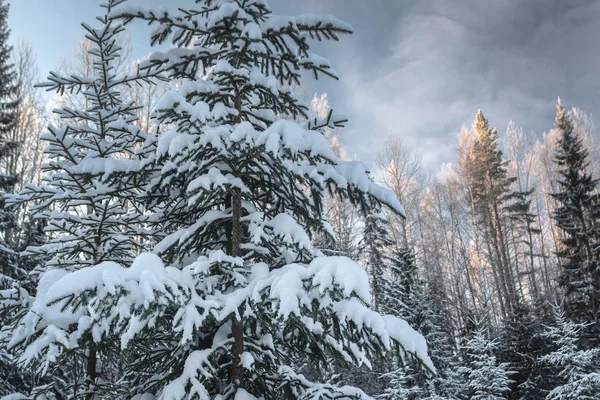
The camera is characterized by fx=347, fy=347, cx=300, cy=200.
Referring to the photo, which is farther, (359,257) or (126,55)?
(359,257)

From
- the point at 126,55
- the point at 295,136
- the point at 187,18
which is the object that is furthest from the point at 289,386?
the point at 126,55

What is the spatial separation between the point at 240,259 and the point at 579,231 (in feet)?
53.1

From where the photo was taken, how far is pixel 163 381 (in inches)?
115

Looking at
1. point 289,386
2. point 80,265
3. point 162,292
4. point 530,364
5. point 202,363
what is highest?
point 80,265

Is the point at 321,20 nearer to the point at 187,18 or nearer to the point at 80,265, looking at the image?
the point at 187,18

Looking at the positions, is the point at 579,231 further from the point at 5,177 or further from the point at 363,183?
the point at 5,177

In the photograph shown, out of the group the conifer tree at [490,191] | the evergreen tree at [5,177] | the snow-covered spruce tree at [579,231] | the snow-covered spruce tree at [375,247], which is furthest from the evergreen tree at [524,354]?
the evergreen tree at [5,177]

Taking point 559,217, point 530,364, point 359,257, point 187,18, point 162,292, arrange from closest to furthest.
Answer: point 162,292
point 187,18
point 530,364
point 559,217
point 359,257

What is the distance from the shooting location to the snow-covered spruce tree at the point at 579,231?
12852 mm

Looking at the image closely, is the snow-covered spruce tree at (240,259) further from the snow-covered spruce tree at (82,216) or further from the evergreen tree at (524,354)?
the evergreen tree at (524,354)

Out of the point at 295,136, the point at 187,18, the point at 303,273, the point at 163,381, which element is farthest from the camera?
the point at 187,18

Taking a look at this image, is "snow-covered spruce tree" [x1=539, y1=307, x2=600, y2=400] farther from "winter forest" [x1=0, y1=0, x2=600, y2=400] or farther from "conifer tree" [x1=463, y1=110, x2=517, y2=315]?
"conifer tree" [x1=463, y1=110, x2=517, y2=315]

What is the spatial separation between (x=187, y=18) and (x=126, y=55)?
13783 millimetres

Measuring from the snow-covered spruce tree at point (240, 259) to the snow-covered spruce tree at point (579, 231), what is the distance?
14132 mm
